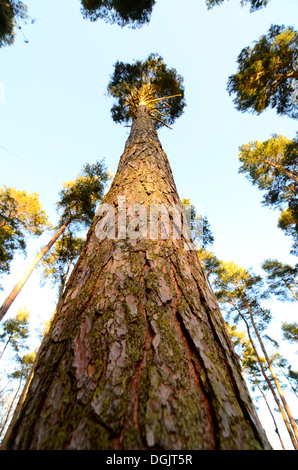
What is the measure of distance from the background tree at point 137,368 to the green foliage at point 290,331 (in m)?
23.4

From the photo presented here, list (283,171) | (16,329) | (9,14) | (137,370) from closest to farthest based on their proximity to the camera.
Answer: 1. (137,370)
2. (9,14)
3. (283,171)
4. (16,329)

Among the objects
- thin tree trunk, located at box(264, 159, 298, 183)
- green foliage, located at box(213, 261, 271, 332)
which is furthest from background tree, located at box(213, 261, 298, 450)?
thin tree trunk, located at box(264, 159, 298, 183)

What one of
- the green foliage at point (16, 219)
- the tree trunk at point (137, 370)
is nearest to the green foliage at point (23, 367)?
the green foliage at point (16, 219)

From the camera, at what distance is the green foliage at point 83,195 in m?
10.8

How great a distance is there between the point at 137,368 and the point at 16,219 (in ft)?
44.8

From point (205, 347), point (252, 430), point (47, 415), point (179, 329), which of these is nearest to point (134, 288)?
point (179, 329)

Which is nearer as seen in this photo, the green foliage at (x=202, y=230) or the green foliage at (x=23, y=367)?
the green foliage at (x=202, y=230)

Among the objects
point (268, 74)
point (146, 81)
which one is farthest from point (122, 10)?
point (268, 74)

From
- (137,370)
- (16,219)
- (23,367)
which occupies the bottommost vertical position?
(137,370)

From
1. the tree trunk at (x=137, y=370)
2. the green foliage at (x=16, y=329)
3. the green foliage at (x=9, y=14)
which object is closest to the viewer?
the tree trunk at (x=137, y=370)

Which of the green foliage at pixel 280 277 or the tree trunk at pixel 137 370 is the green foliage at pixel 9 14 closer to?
the tree trunk at pixel 137 370

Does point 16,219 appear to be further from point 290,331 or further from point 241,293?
point 290,331

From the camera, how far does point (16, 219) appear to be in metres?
11.6

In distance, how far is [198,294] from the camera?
37.4 inches
